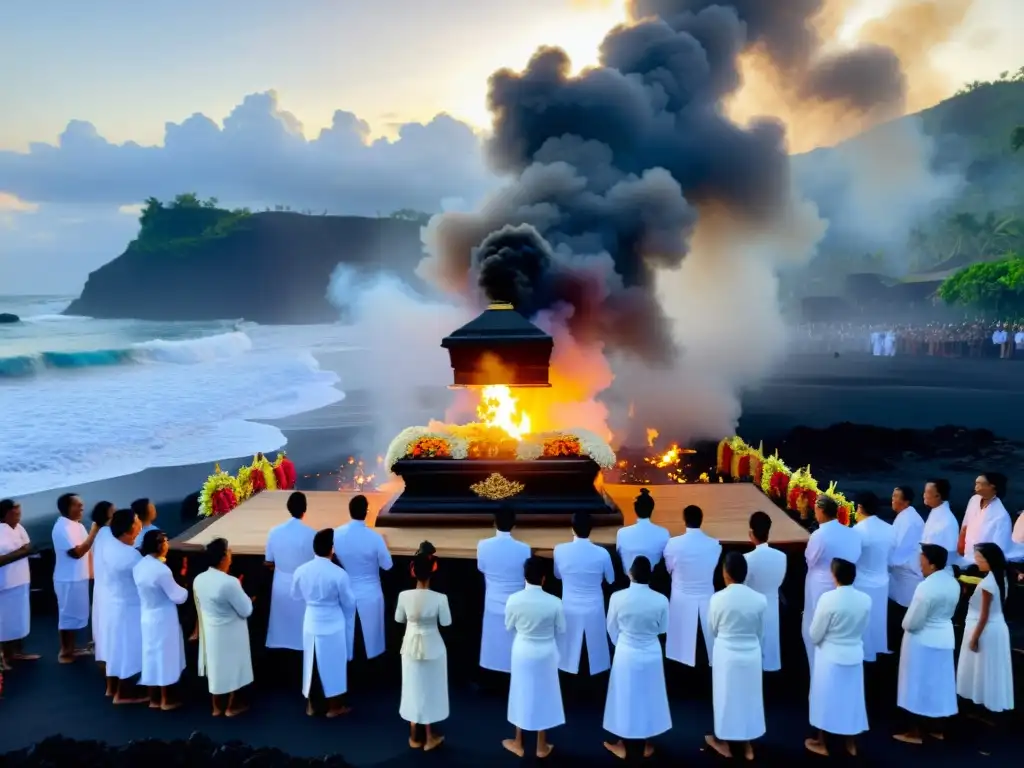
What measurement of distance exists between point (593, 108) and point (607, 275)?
4.44 m

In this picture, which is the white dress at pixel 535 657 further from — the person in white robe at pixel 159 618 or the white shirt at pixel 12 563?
the white shirt at pixel 12 563

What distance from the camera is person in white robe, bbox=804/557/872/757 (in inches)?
220

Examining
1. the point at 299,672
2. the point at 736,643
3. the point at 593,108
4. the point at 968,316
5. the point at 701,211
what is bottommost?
the point at 299,672

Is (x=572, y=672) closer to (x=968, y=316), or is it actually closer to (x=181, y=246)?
(x=968, y=316)

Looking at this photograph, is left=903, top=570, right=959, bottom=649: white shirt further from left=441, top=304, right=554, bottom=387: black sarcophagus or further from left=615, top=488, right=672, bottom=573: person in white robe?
left=441, top=304, right=554, bottom=387: black sarcophagus

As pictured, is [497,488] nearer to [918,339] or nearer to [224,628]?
[224,628]

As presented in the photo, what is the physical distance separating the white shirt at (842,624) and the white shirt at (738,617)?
44cm

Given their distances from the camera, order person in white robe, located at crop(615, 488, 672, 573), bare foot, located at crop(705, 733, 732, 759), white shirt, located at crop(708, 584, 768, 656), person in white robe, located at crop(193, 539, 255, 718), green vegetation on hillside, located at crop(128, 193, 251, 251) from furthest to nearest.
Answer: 1. green vegetation on hillside, located at crop(128, 193, 251, 251)
2. person in white robe, located at crop(615, 488, 672, 573)
3. person in white robe, located at crop(193, 539, 255, 718)
4. bare foot, located at crop(705, 733, 732, 759)
5. white shirt, located at crop(708, 584, 768, 656)

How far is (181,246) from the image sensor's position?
4044 centimetres

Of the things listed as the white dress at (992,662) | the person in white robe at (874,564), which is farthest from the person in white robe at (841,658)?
the person in white robe at (874,564)

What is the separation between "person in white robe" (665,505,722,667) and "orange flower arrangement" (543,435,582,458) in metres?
2.52

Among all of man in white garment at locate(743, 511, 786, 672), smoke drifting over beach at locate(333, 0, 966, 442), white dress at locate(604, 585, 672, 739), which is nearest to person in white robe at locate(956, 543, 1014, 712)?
man in white garment at locate(743, 511, 786, 672)

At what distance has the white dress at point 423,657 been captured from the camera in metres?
5.77

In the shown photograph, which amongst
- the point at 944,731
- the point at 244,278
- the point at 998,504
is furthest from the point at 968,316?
the point at 244,278
